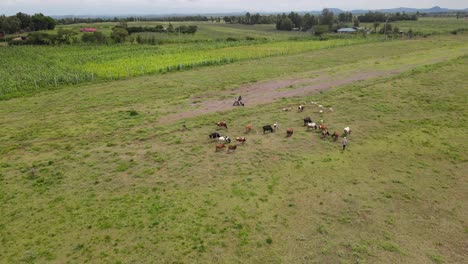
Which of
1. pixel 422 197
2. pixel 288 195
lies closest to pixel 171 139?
pixel 288 195

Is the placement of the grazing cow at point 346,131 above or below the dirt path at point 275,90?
below

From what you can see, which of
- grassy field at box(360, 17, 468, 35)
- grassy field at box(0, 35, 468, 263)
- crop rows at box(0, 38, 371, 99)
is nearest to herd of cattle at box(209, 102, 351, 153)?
grassy field at box(0, 35, 468, 263)

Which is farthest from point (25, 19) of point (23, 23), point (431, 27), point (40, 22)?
point (431, 27)

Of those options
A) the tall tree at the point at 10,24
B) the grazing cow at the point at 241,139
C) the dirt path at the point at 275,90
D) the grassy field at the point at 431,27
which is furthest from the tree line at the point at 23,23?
the grassy field at the point at 431,27

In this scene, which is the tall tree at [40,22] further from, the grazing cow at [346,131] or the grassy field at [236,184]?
the grazing cow at [346,131]

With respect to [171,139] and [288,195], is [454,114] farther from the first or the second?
[171,139]
